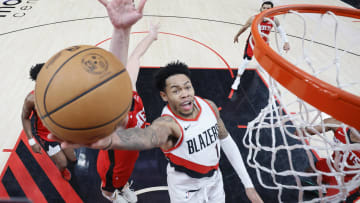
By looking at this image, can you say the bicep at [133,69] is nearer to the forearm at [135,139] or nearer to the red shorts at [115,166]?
the red shorts at [115,166]

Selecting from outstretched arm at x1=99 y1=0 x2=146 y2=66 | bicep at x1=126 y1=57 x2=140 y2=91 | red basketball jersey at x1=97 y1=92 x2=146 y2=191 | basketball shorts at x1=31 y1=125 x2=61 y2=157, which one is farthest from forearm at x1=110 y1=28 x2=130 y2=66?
basketball shorts at x1=31 y1=125 x2=61 y2=157

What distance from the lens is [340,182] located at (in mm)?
1527

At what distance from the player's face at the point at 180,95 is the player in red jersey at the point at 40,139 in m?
1.26

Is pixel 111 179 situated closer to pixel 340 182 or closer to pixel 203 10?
pixel 340 182

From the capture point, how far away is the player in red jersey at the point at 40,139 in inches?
77.5

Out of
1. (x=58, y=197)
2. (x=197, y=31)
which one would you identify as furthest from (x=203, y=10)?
(x=58, y=197)

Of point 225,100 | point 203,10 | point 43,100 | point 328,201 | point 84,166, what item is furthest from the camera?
point 203,10

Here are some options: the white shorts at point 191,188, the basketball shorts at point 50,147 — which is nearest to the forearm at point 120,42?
the white shorts at point 191,188

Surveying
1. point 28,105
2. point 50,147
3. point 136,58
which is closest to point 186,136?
point 136,58

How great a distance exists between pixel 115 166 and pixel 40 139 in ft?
3.34

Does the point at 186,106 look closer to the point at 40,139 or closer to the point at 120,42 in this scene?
the point at 120,42

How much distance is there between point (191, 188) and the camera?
1.80m

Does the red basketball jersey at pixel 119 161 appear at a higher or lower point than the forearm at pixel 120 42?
lower

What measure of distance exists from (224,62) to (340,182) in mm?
3656
